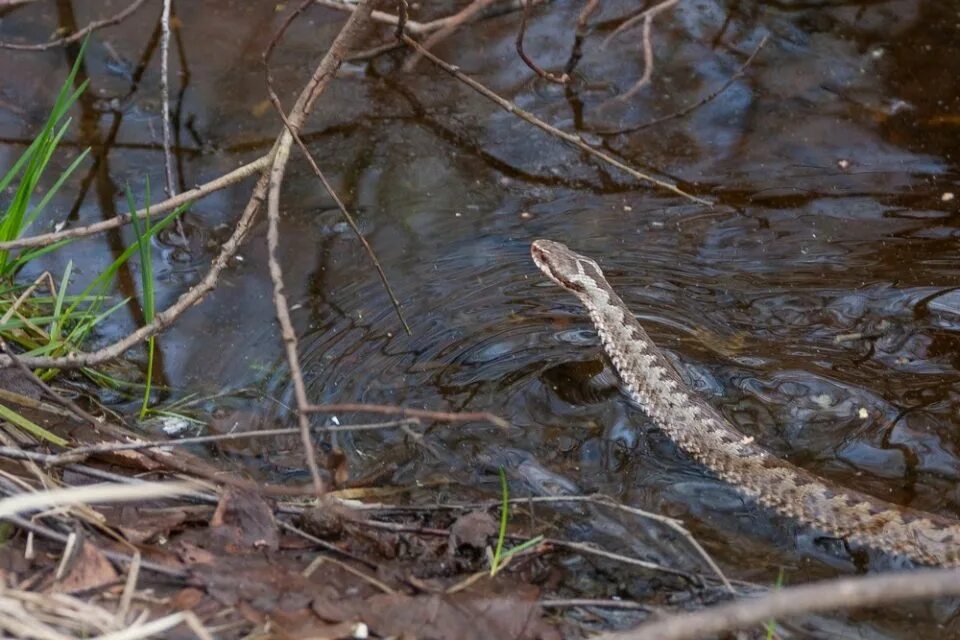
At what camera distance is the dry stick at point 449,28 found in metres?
8.23

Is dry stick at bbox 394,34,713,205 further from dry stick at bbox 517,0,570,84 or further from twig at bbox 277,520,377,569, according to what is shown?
twig at bbox 277,520,377,569

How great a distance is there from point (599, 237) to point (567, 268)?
806 mm

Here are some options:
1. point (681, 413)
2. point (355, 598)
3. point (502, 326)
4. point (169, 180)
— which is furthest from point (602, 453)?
point (169, 180)

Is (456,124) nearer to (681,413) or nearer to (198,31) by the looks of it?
(198,31)

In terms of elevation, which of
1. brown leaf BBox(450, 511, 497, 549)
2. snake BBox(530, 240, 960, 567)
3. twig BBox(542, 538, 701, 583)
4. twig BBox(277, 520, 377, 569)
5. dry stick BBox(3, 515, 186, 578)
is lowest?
snake BBox(530, 240, 960, 567)

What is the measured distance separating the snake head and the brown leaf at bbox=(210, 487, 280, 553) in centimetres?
283

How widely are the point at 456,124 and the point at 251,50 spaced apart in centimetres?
192

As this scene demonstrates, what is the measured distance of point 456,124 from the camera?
856 cm

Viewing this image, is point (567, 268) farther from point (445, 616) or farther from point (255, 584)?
point (255, 584)

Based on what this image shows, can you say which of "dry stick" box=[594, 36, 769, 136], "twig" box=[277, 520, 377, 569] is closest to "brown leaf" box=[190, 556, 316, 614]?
"twig" box=[277, 520, 377, 569]

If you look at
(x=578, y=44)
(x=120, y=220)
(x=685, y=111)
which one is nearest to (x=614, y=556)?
(x=120, y=220)

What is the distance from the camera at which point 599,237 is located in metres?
7.61

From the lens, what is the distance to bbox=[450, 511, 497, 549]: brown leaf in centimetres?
471

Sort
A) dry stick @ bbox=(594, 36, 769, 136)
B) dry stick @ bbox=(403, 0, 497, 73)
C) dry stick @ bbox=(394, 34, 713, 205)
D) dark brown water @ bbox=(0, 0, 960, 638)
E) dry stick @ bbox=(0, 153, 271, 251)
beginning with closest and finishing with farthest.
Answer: dry stick @ bbox=(0, 153, 271, 251), dark brown water @ bbox=(0, 0, 960, 638), dry stick @ bbox=(394, 34, 713, 205), dry stick @ bbox=(403, 0, 497, 73), dry stick @ bbox=(594, 36, 769, 136)
